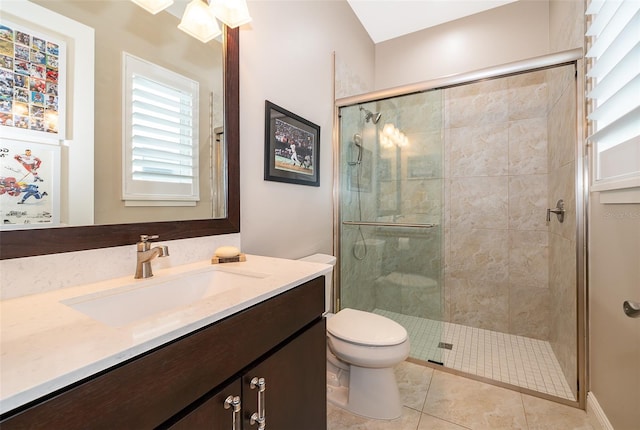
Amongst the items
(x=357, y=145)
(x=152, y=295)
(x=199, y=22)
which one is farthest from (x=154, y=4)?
(x=357, y=145)

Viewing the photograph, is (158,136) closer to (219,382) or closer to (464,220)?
(219,382)

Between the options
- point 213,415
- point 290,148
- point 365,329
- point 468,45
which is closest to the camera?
point 213,415

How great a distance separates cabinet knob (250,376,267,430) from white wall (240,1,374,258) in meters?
0.76

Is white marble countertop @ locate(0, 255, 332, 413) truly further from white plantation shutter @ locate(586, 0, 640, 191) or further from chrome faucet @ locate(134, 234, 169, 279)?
white plantation shutter @ locate(586, 0, 640, 191)

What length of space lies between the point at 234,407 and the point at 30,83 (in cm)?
97

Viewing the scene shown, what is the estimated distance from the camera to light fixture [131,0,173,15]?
1.00 meters

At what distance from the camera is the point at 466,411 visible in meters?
1.48

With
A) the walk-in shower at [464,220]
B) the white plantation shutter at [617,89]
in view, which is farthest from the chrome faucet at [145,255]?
the white plantation shutter at [617,89]

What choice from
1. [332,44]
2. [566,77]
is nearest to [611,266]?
[566,77]

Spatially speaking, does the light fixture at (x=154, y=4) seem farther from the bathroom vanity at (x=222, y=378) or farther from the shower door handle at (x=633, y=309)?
the shower door handle at (x=633, y=309)

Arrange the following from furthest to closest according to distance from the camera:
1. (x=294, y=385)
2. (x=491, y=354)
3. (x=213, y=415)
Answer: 1. (x=491, y=354)
2. (x=294, y=385)
3. (x=213, y=415)

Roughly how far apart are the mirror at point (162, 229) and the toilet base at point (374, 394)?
1.00 metres

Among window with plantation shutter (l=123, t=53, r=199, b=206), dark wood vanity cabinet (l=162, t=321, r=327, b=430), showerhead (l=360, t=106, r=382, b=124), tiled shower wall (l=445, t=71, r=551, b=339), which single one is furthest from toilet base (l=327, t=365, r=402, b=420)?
showerhead (l=360, t=106, r=382, b=124)

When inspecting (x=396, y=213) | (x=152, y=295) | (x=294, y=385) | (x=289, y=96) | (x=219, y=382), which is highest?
(x=289, y=96)
